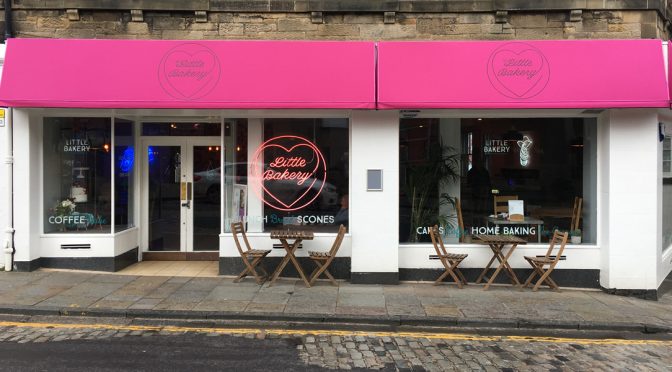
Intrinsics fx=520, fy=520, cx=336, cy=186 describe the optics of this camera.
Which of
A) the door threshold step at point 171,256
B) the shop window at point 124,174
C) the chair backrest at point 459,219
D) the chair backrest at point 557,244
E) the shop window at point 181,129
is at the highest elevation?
the shop window at point 181,129

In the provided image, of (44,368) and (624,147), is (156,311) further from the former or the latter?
(624,147)

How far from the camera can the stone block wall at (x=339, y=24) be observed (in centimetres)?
823

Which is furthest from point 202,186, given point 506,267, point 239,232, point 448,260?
point 506,267

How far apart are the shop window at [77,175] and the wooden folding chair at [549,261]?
701 centimetres

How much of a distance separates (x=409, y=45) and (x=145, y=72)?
3961 mm

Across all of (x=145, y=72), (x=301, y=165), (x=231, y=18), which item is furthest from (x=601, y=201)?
(x=145, y=72)

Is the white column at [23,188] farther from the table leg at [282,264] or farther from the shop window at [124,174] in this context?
the table leg at [282,264]

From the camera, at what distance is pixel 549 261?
25.7 feet

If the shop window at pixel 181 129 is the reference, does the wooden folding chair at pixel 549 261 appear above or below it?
below

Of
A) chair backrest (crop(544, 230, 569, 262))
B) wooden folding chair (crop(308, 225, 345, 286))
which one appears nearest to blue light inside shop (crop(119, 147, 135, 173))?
Result: wooden folding chair (crop(308, 225, 345, 286))

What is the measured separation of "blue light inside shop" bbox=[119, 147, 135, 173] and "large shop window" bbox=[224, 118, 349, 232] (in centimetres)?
203

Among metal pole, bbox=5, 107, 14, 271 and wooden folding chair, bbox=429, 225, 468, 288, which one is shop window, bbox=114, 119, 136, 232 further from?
wooden folding chair, bbox=429, 225, 468, 288

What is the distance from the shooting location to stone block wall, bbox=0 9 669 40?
8227mm

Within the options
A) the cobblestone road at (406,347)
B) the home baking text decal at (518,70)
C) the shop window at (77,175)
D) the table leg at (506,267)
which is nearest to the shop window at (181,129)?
the shop window at (77,175)
